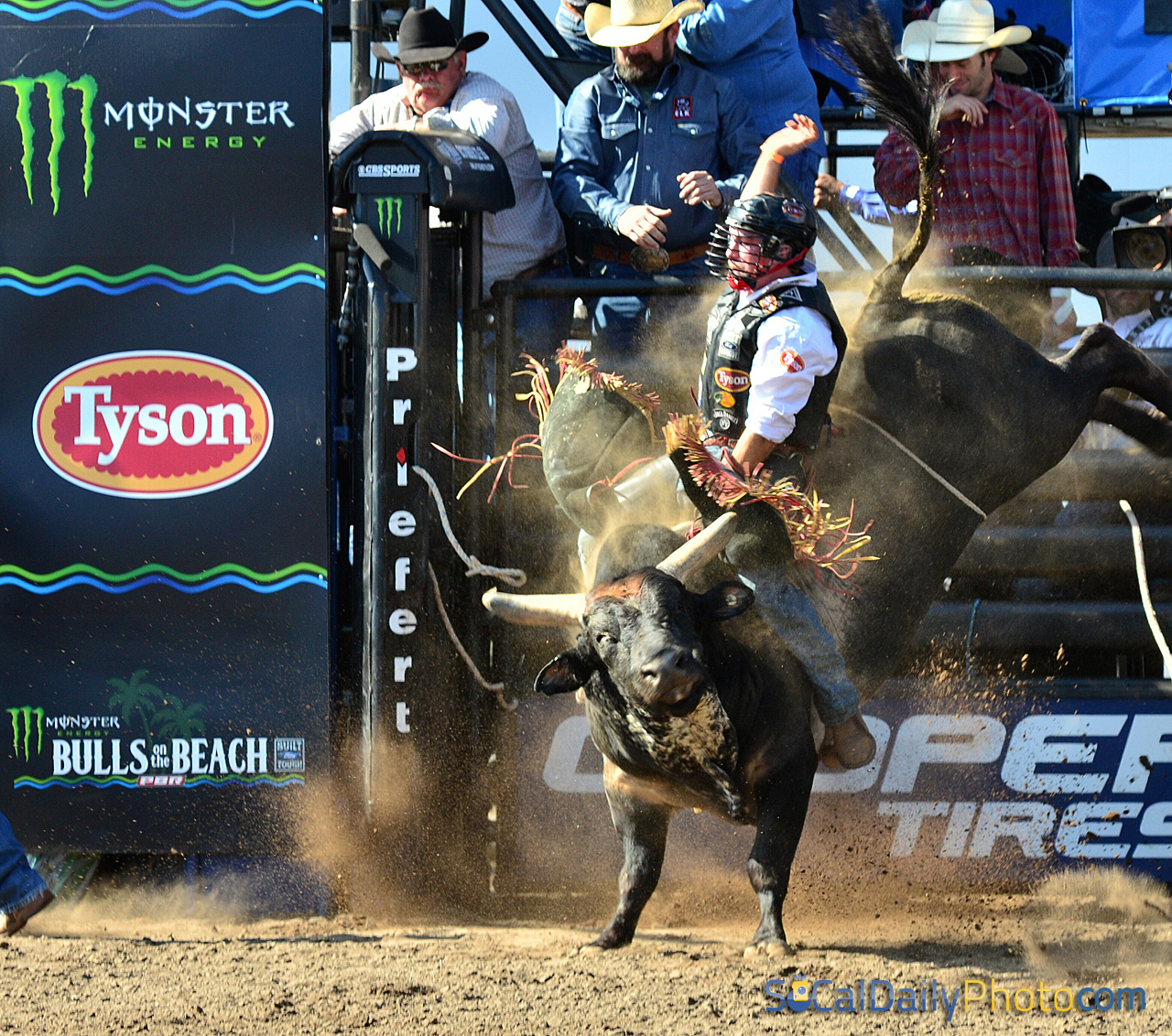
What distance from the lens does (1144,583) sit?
5.48 metres

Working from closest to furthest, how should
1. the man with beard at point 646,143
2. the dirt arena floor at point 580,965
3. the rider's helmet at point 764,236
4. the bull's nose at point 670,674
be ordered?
the dirt arena floor at point 580,965, the bull's nose at point 670,674, the rider's helmet at point 764,236, the man with beard at point 646,143

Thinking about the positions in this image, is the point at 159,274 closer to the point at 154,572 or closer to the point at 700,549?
the point at 154,572

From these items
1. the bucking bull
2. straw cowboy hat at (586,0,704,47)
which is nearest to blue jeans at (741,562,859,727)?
the bucking bull

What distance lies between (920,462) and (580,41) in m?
2.60

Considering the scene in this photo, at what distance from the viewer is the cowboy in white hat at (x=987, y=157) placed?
5820 mm

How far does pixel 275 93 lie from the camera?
17.5 feet

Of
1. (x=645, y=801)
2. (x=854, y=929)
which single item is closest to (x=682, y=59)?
(x=645, y=801)

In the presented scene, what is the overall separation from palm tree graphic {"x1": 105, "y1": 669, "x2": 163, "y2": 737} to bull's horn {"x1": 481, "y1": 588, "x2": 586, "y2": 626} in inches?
58.5

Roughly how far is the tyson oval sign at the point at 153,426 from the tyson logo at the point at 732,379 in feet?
5.69

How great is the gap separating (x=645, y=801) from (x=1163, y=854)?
228 cm

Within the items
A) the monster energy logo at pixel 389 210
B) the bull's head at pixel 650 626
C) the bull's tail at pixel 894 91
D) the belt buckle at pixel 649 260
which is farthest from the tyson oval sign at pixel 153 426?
the bull's tail at pixel 894 91

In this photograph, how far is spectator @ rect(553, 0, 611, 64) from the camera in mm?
6383

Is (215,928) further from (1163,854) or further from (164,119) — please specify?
(1163,854)

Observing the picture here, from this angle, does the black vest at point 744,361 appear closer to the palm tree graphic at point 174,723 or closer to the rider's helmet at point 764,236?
the rider's helmet at point 764,236
